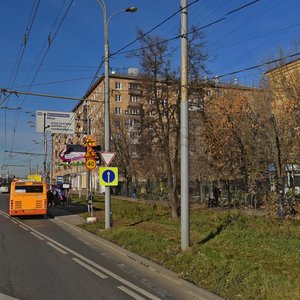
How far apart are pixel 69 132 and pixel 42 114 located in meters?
3.69

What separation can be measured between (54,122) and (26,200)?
27647 mm

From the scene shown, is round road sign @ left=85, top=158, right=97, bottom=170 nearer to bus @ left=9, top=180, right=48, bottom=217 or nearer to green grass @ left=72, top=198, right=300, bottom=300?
green grass @ left=72, top=198, right=300, bottom=300

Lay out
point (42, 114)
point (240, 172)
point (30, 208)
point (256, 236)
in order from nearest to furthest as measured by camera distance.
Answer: point (256, 236)
point (30, 208)
point (240, 172)
point (42, 114)

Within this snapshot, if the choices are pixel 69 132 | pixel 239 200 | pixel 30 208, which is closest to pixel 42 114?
pixel 69 132

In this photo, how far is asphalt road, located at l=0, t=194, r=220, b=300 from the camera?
8227mm

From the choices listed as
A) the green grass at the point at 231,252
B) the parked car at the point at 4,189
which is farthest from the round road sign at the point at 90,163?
the parked car at the point at 4,189

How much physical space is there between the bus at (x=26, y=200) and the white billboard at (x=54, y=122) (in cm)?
2635

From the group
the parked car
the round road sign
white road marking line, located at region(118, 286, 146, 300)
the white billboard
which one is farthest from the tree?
the parked car

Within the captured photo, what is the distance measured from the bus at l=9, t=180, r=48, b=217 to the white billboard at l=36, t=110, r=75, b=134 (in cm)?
2635

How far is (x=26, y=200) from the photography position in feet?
87.3

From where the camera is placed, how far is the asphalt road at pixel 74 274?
823cm

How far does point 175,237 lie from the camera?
15.4 meters

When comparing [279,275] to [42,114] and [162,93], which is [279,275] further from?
[42,114]

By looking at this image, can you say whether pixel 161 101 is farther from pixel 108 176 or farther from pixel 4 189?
pixel 4 189
